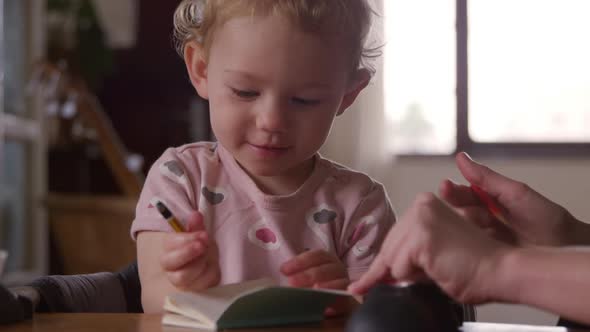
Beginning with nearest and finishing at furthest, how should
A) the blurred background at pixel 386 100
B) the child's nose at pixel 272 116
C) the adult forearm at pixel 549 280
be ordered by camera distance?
the adult forearm at pixel 549 280, the child's nose at pixel 272 116, the blurred background at pixel 386 100

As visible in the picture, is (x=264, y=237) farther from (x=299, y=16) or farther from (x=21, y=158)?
(x=21, y=158)

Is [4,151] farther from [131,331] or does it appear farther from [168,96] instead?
[131,331]

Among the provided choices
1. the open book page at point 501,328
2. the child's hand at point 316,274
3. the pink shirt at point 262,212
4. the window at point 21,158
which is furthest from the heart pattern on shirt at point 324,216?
the window at point 21,158

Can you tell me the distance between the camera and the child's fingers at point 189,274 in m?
0.87

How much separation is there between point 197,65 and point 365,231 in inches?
12.4

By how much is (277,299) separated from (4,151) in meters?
3.10

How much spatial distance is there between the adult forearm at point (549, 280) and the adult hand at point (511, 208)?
25 cm

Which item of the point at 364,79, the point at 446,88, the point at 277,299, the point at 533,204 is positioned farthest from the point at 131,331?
the point at 446,88

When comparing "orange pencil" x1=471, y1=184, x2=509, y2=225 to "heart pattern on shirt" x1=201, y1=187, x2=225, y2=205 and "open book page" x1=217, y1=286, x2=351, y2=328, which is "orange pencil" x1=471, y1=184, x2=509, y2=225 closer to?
"open book page" x1=217, y1=286, x2=351, y2=328

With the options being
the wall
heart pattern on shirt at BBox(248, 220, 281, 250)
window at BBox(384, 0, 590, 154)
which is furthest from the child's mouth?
window at BBox(384, 0, 590, 154)

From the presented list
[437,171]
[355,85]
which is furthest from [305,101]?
[437,171]

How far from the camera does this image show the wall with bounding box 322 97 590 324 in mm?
4141

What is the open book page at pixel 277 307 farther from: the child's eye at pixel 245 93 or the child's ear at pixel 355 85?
the child's ear at pixel 355 85

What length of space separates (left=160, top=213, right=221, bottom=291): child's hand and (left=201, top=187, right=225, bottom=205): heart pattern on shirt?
0.82 feet
